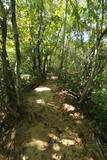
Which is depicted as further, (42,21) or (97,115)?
(42,21)

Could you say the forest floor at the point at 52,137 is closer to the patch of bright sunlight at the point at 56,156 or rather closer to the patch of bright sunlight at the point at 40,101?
the patch of bright sunlight at the point at 56,156

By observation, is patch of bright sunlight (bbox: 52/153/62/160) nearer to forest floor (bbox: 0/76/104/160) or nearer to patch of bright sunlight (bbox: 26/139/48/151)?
forest floor (bbox: 0/76/104/160)

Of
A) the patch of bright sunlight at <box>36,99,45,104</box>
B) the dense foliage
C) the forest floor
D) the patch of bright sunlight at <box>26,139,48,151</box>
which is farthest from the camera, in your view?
the patch of bright sunlight at <box>36,99,45,104</box>

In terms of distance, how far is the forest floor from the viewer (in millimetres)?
2682

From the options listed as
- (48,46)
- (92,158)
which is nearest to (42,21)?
(48,46)

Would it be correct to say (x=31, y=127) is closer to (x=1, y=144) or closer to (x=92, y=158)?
(x=1, y=144)

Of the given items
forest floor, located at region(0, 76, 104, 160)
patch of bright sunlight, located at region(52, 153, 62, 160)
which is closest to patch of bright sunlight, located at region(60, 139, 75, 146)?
forest floor, located at region(0, 76, 104, 160)

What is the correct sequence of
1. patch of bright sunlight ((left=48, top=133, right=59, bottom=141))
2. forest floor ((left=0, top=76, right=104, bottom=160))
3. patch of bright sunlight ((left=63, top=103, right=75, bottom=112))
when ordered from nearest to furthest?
forest floor ((left=0, top=76, right=104, bottom=160)) → patch of bright sunlight ((left=48, top=133, right=59, bottom=141)) → patch of bright sunlight ((left=63, top=103, right=75, bottom=112))

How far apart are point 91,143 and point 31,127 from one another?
1.65 meters

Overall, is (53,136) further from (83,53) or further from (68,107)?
(83,53)

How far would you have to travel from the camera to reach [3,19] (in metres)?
3.13

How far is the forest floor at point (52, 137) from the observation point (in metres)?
2.68

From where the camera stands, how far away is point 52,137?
3074 millimetres

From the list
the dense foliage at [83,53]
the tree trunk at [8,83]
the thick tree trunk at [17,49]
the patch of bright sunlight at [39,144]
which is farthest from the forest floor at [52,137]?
the thick tree trunk at [17,49]
